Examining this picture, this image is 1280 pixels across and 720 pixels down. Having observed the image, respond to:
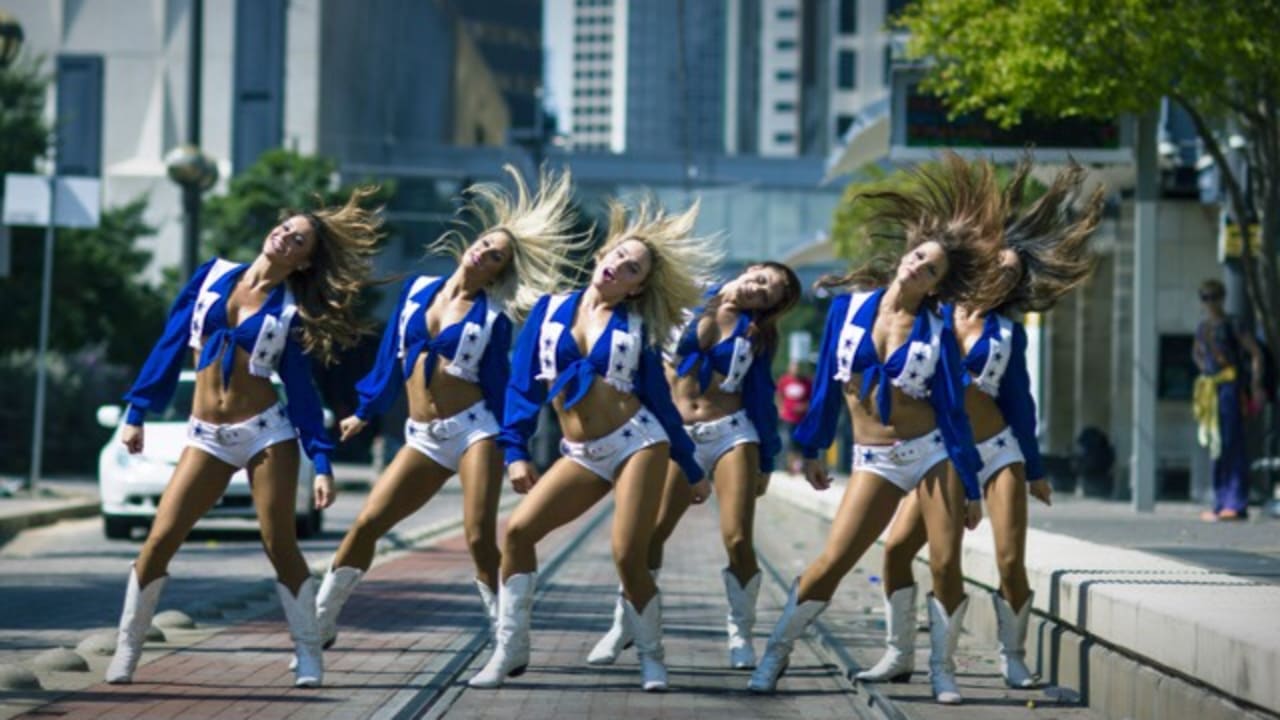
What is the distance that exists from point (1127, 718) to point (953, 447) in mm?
1298

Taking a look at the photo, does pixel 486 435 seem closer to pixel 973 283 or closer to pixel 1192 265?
pixel 973 283

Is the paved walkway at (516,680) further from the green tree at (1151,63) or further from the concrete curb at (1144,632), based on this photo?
the green tree at (1151,63)

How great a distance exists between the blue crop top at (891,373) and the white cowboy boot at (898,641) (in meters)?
0.77

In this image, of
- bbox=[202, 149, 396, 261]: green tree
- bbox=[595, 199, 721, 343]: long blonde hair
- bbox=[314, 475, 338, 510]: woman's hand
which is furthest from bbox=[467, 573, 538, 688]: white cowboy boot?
bbox=[202, 149, 396, 261]: green tree

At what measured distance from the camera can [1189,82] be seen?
2102cm

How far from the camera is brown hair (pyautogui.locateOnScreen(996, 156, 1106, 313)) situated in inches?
445

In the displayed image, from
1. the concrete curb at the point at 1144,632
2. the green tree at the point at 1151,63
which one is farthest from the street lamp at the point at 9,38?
the concrete curb at the point at 1144,632

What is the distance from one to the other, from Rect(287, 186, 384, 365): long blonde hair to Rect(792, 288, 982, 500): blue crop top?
73.5 inches

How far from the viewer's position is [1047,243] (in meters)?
11.5

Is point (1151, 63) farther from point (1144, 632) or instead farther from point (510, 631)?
point (1144, 632)

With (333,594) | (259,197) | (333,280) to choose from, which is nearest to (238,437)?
(333,280)

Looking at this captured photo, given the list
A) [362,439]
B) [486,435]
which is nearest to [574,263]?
[486,435]

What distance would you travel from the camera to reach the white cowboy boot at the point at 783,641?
10.0 m

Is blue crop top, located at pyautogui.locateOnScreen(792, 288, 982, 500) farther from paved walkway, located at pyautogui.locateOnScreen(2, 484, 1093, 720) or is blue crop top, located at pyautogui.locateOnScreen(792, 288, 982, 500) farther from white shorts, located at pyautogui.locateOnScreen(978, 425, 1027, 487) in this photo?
paved walkway, located at pyautogui.locateOnScreen(2, 484, 1093, 720)
